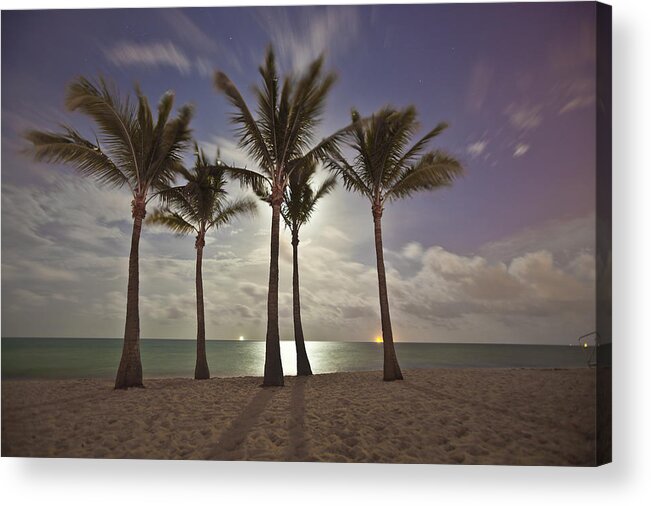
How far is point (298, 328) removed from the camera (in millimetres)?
9305

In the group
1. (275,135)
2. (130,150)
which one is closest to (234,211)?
(275,135)

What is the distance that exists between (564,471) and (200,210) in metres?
6.83

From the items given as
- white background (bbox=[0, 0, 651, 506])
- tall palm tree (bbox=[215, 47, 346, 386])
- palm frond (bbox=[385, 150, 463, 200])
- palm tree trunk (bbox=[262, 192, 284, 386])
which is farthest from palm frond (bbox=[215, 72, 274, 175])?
white background (bbox=[0, 0, 651, 506])

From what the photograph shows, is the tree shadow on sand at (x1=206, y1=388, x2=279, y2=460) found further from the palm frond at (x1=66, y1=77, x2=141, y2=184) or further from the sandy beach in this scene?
the palm frond at (x1=66, y1=77, x2=141, y2=184)

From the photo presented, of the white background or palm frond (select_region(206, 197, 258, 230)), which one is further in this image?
palm frond (select_region(206, 197, 258, 230))

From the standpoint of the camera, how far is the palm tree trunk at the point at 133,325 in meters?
6.79

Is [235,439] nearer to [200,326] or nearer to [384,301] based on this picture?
[384,301]

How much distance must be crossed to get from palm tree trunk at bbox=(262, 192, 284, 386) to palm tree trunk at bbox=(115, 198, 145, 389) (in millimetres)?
1836

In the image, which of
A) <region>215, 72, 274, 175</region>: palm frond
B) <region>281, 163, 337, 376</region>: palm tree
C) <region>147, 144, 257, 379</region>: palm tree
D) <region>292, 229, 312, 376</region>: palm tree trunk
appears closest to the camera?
<region>215, 72, 274, 175</region>: palm frond

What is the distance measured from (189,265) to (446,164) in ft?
16.3

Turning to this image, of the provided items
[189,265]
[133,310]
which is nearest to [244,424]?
[133,310]

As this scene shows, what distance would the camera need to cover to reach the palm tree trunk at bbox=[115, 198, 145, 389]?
6.79 metres

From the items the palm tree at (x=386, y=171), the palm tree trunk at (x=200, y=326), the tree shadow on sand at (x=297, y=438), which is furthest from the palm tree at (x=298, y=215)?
the tree shadow on sand at (x=297, y=438)

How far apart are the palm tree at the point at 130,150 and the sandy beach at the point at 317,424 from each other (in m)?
1.11
